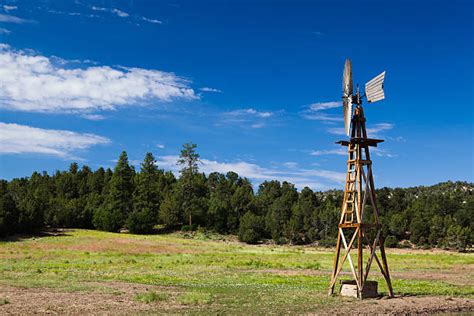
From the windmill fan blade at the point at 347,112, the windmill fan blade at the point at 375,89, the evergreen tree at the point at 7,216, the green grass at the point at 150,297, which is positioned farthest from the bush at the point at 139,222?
the windmill fan blade at the point at 375,89

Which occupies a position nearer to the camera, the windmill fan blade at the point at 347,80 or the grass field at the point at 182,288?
the grass field at the point at 182,288

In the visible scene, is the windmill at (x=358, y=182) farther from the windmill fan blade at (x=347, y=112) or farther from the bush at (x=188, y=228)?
the bush at (x=188, y=228)

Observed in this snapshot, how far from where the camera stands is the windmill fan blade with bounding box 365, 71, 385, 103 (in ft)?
83.5

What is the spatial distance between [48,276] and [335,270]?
20246mm

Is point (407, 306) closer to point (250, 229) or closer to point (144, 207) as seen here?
point (250, 229)

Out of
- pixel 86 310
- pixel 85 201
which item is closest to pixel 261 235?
pixel 85 201

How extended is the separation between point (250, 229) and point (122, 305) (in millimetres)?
76523

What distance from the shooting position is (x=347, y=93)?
26609 millimetres

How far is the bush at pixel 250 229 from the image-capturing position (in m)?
95.6

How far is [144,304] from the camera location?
2166cm

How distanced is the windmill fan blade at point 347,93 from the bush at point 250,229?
233 ft

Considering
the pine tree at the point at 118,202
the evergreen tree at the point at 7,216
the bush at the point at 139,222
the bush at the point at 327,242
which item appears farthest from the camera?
the pine tree at the point at 118,202

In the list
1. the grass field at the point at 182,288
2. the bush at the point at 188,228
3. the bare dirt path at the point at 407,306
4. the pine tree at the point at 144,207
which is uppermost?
the pine tree at the point at 144,207

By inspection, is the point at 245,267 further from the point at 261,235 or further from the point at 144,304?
the point at 261,235
